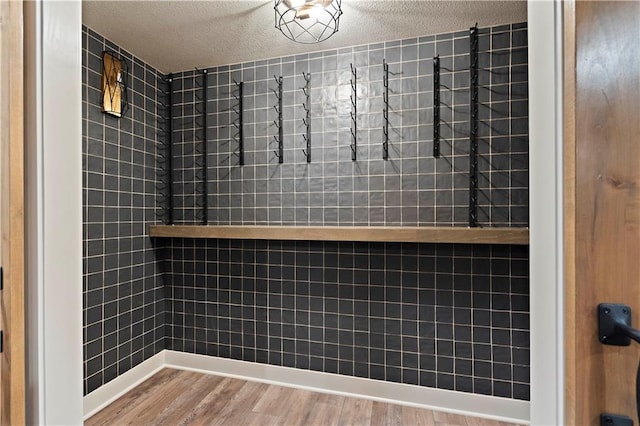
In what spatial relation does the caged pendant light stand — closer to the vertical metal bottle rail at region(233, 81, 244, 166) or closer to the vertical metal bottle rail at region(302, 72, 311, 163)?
the vertical metal bottle rail at region(302, 72, 311, 163)

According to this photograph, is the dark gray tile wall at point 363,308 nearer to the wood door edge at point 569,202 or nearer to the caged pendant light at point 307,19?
the caged pendant light at point 307,19

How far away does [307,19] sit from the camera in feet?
6.55

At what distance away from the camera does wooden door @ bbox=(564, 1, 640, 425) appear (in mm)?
584

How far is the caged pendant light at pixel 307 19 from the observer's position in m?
1.80

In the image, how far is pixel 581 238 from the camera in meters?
0.59

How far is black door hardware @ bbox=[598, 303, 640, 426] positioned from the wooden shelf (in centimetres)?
139

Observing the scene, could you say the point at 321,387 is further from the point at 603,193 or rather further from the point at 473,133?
the point at 603,193

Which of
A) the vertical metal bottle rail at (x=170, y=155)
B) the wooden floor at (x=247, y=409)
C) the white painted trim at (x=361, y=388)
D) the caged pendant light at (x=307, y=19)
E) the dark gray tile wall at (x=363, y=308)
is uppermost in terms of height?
the caged pendant light at (x=307, y=19)

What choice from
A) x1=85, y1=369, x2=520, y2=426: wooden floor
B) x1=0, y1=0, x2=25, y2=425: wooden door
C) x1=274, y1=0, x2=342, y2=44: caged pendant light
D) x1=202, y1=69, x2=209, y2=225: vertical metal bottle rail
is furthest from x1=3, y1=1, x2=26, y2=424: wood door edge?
x1=202, y1=69, x2=209, y2=225: vertical metal bottle rail

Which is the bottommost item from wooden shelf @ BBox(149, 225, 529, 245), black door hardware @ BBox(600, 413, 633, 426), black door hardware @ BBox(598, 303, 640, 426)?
black door hardware @ BBox(600, 413, 633, 426)

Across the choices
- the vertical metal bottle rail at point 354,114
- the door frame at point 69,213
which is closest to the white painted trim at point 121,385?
the door frame at point 69,213

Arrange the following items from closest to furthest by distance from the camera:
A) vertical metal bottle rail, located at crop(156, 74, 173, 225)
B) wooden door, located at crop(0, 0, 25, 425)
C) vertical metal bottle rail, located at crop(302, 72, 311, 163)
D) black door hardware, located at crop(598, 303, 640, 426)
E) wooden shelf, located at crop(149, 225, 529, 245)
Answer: black door hardware, located at crop(598, 303, 640, 426) < wooden door, located at crop(0, 0, 25, 425) < wooden shelf, located at crop(149, 225, 529, 245) < vertical metal bottle rail, located at crop(302, 72, 311, 163) < vertical metal bottle rail, located at crop(156, 74, 173, 225)

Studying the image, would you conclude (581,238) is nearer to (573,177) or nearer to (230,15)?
(573,177)

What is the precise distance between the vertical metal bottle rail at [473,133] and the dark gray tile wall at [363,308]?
0.83 feet
